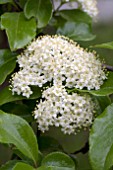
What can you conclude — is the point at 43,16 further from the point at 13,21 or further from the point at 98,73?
the point at 98,73

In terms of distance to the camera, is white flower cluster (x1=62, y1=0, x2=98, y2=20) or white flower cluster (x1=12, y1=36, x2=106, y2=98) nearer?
white flower cluster (x1=12, y1=36, x2=106, y2=98)

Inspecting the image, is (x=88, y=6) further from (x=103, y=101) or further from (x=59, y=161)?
(x=59, y=161)

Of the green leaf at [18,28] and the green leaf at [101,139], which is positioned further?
the green leaf at [18,28]

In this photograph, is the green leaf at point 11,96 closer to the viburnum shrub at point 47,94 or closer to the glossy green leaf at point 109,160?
the viburnum shrub at point 47,94

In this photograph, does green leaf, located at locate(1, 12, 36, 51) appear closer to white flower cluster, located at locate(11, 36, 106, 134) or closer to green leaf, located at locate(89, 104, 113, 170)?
white flower cluster, located at locate(11, 36, 106, 134)

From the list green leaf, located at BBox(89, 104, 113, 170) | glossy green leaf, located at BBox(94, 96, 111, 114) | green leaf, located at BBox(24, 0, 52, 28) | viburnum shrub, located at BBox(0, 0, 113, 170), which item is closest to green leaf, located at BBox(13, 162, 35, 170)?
viburnum shrub, located at BBox(0, 0, 113, 170)

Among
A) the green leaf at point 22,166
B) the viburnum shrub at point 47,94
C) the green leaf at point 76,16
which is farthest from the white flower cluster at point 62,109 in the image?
the green leaf at point 76,16

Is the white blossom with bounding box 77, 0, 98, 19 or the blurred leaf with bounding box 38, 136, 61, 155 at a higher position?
the white blossom with bounding box 77, 0, 98, 19
